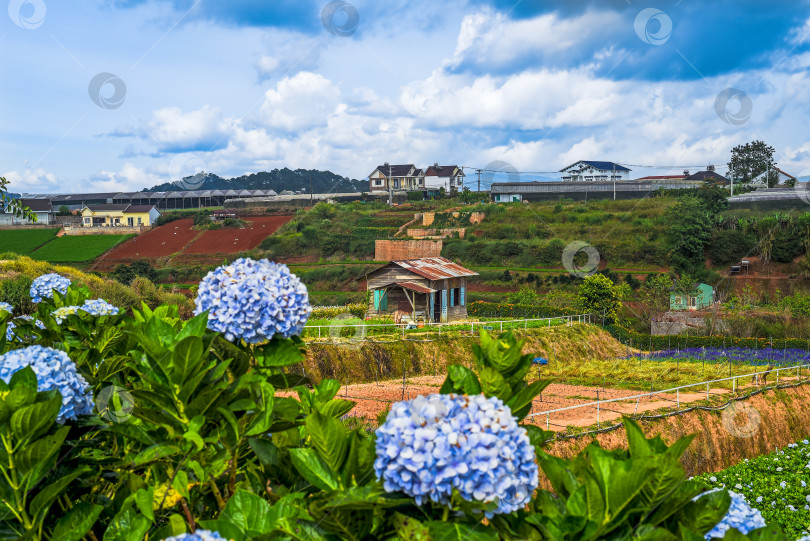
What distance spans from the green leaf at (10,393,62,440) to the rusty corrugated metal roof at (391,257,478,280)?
71.9ft

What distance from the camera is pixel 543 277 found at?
40469mm

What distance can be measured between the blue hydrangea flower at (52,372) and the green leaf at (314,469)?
99 centimetres

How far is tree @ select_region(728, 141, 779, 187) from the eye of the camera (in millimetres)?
62281

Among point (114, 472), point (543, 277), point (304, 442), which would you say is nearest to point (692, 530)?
point (304, 442)

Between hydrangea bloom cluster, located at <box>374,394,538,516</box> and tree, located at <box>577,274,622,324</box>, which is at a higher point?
hydrangea bloom cluster, located at <box>374,394,538,516</box>

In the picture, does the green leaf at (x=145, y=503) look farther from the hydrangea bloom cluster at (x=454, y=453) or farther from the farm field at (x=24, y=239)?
the farm field at (x=24, y=239)

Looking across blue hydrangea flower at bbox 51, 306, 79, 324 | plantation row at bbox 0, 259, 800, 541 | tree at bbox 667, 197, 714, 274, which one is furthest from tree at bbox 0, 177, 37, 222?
tree at bbox 667, 197, 714, 274

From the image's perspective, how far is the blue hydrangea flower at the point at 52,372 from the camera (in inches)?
92.2

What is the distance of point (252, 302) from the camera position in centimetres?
240

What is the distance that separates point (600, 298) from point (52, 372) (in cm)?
2829

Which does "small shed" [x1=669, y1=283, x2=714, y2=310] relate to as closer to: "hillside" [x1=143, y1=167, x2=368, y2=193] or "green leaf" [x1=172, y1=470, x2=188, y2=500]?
"green leaf" [x1=172, y1=470, x2=188, y2=500]

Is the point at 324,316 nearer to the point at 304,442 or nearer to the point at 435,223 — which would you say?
the point at 304,442

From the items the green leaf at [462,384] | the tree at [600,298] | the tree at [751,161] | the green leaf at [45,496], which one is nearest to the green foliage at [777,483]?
the green leaf at [462,384]

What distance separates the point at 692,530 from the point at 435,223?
52786mm
